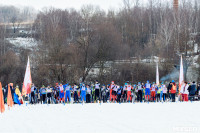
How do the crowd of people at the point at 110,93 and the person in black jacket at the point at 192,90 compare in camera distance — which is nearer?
the person in black jacket at the point at 192,90

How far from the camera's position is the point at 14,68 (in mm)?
49094

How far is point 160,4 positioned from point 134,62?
29.2 meters

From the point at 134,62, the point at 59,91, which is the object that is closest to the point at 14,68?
the point at 134,62

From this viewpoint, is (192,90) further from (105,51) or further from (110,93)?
(105,51)

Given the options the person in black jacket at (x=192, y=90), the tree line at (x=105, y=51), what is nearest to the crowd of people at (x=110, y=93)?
the person in black jacket at (x=192, y=90)

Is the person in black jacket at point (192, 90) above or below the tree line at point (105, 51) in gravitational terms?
below

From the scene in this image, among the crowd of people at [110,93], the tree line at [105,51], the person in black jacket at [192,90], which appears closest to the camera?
the person in black jacket at [192,90]

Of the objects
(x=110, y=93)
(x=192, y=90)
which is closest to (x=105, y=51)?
(x=110, y=93)

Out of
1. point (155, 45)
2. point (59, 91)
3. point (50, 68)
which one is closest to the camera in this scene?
point (59, 91)

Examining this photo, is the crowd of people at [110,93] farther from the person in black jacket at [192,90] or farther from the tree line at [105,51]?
the tree line at [105,51]

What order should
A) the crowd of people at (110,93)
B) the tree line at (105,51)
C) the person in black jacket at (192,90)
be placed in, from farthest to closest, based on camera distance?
the tree line at (105,51) → the crowd of people at (110,93) → the person in black jacket at (192,90)

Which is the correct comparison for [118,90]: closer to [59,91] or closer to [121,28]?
[59,91]

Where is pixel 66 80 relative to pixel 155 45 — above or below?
below

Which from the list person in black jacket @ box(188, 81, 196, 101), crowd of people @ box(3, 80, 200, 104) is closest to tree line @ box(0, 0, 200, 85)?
crowd of people @ box(3, 80, 200, 104)
